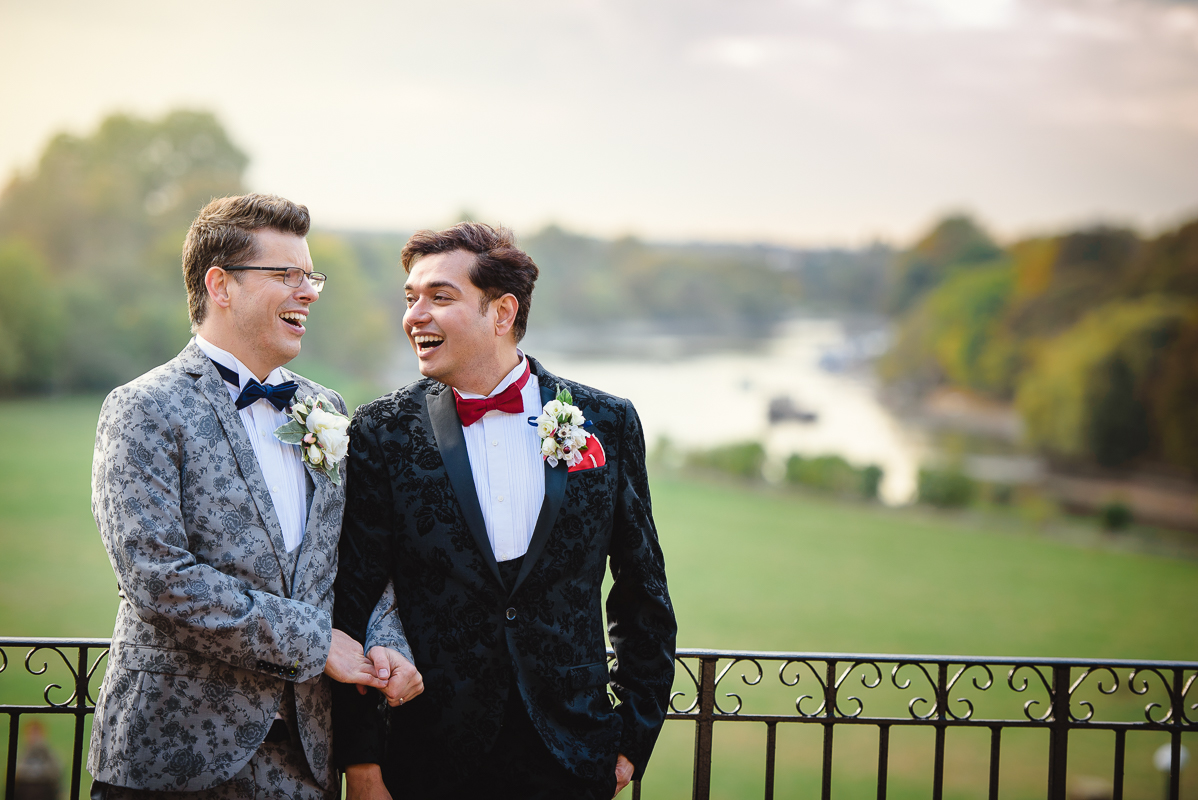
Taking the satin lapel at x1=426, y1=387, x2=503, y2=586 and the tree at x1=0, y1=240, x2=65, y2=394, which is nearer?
the satin lapel at x1=426, y1=387, x2=503, y2=586

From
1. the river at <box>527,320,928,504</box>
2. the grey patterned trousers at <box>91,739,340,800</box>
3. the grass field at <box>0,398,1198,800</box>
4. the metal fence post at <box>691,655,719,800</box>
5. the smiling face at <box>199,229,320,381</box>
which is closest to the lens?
the grey patterned trousers at <box>91,739,340,800</box>

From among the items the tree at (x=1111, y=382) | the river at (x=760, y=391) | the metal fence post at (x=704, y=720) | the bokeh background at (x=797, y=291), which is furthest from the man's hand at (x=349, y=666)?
the river at (x=760, y=391)

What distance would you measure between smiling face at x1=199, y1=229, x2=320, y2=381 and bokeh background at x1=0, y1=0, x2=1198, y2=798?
17.2 meters

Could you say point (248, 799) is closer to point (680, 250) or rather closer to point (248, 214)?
point (248, 214)

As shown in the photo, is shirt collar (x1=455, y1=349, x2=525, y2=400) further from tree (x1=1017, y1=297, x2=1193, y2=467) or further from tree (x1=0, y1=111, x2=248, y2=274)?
tree (x1=0, y1=111, x2=248, y2=274)

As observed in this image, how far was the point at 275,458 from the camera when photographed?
6.02 feet

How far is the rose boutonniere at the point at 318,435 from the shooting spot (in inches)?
70.5

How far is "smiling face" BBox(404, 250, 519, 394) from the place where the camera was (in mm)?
1926

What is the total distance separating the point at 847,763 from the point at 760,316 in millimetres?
29864

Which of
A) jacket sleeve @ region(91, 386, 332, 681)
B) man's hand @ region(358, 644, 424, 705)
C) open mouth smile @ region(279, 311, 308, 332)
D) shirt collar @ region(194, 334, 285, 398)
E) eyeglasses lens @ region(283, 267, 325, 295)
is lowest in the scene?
man's hand @ region(358, 644, 424, 705)

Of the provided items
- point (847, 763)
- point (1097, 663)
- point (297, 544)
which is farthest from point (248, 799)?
point (847, 763)

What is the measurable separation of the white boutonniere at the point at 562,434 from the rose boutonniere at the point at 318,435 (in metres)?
0.42

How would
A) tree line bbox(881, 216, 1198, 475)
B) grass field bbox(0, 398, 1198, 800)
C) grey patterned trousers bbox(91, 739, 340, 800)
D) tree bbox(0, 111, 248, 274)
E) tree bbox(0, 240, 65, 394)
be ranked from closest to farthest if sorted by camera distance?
grey patterned trousers bbox(91, 739, 340, 800)
grass field bbox(0, 398, 1198, 800)
tree line bbox(881, 216, 1198, 475)
tree bbox(0, 240, 65, 394)
tree bbox(0, 111, 248, 274)

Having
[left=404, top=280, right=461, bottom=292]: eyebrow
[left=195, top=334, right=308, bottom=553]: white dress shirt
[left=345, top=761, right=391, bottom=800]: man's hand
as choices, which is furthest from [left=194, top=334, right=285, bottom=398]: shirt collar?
[left=345, top=761, right=391, bottom=800]: man's hand
